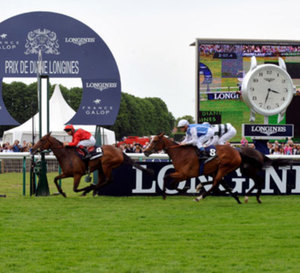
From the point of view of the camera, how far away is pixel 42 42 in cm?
1417

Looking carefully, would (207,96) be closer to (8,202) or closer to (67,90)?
(8,202)

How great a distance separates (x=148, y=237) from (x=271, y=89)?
32.5ft

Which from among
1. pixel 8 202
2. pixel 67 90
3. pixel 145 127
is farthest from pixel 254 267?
pixel 145 127

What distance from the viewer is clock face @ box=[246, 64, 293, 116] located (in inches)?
637

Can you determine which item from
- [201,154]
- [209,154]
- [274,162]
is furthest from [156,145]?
[274,162]

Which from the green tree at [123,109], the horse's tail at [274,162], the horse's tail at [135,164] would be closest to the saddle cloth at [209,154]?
the horse's tail at [274,162]

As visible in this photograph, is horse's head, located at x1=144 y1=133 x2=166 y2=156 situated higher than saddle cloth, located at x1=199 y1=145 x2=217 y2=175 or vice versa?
horse's head, located at x1=144 y1=133 x2=166 y2=156

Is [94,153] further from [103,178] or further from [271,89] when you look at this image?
[271,89]

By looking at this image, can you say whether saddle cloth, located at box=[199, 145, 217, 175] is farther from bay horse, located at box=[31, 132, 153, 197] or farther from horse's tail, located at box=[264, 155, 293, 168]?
bay horse, located at box=[31, 132, 153, 197]

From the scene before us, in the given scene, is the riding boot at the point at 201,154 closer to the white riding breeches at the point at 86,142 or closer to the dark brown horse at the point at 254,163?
the dark brown horse at the point at 254,163

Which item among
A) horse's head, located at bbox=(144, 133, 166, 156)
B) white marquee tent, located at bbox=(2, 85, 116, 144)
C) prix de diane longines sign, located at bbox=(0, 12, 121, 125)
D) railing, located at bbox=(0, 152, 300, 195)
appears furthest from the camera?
white marquee tent, located at bbox=(2, 85, 116, 144)

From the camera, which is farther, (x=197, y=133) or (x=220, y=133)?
(x=220, y=133)

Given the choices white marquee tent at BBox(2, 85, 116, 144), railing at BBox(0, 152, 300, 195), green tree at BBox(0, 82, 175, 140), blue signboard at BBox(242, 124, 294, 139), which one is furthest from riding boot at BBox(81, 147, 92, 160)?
green tree at BBox(0, 82, 175, 140)

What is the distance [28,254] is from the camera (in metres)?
6.20
